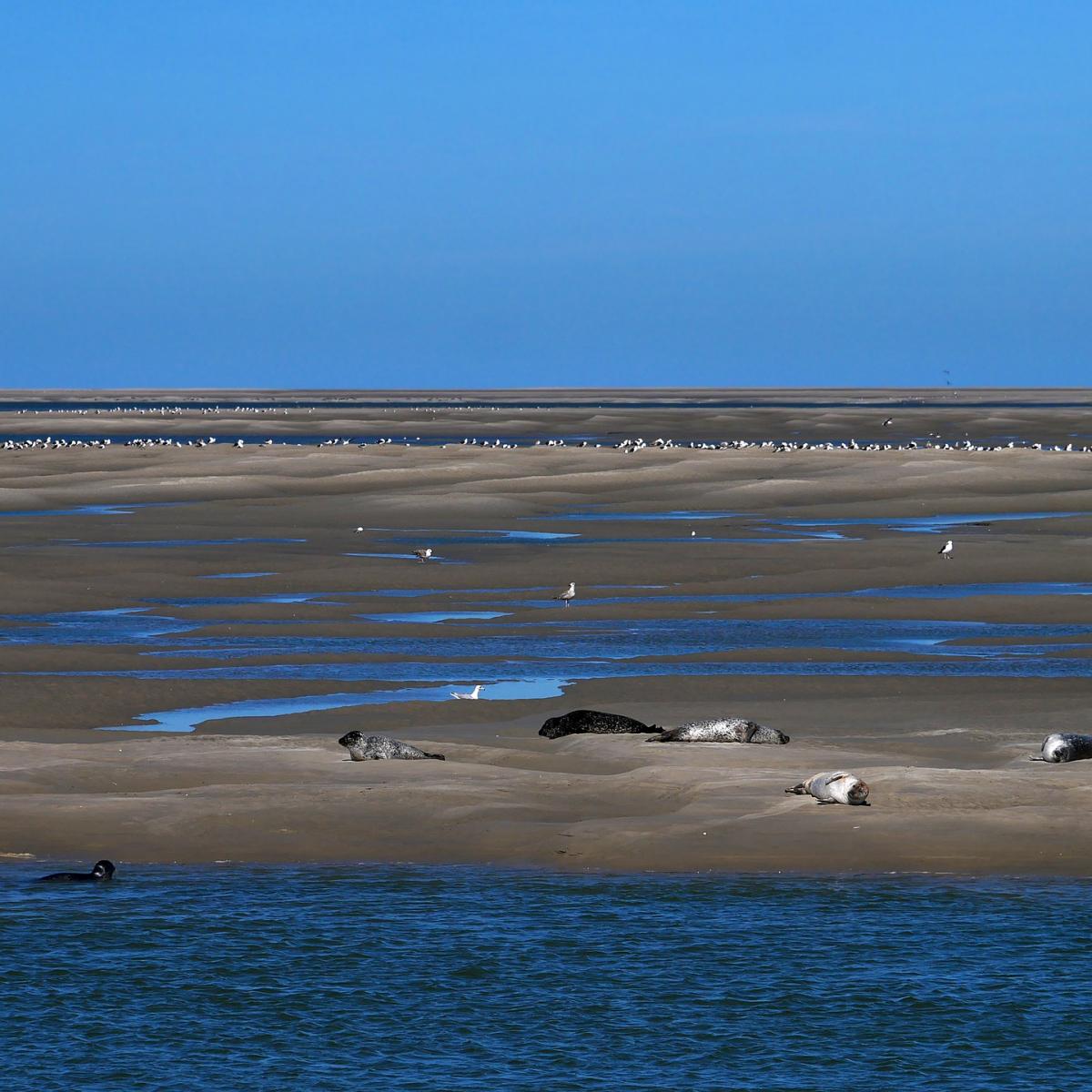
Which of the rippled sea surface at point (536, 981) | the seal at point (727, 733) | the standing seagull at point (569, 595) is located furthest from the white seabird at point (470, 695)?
the standing seagull at point (569, 595)

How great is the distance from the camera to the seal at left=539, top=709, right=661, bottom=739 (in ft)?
53.2

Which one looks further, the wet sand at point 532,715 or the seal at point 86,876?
the wet sand at point 532,715

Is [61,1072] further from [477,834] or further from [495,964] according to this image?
[477,834]

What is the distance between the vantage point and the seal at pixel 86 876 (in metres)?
11.8

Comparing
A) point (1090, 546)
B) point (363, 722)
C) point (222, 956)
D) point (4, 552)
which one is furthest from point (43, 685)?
point (1090, 546)

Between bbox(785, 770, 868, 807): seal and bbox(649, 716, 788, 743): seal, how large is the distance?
2.19 m

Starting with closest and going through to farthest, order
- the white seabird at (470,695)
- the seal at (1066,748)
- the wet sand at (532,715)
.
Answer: the wet sand at (532,715), the seal at (1066,748), the white seabird at (470,695)

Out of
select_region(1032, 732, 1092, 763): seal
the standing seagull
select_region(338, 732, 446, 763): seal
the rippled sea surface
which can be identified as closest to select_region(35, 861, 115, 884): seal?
the rippled sea surface

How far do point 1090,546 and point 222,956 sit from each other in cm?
2442

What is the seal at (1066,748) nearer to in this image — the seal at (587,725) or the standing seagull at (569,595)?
the seal at (587,725)

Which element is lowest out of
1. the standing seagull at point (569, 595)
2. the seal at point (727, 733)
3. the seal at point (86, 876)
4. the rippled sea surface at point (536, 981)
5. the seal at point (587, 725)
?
the rippled sea surface at point (536, 981)

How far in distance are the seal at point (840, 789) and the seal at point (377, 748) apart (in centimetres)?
305

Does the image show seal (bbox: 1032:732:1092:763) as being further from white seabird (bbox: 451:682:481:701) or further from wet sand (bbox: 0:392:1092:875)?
white seabird (bbox: 451:682:481:701)

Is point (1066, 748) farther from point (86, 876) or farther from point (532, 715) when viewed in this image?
point (86, 876)
